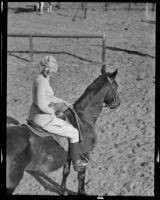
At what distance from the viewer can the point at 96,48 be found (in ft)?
36.8

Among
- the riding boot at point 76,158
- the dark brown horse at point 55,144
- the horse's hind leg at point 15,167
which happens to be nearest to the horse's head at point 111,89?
the dark brown horse at point 55,144

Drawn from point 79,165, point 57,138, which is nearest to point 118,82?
point 79,165

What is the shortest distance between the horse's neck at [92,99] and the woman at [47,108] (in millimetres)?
352

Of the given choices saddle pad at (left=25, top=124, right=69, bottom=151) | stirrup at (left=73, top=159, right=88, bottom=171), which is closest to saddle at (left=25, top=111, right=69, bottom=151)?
saddle pad at (left=25, top=124, right=69, bottom=151)

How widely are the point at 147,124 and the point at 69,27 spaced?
20.6 ft

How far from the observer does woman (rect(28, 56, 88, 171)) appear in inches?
209

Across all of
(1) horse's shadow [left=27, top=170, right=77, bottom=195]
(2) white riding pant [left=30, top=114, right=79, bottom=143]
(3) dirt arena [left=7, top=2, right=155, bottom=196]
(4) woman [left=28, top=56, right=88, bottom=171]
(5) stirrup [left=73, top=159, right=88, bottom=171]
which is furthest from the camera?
(3) dirt arena [left=7, top=2, right=155, bottom=196]

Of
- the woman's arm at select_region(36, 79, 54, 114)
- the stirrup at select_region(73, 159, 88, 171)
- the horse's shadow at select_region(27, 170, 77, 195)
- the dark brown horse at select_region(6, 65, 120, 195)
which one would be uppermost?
the woman's arm at select_region(36, 79, 54, 114)

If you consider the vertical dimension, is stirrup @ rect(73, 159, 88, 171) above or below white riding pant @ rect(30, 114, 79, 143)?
below

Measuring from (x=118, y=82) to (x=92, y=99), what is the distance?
3.43 m

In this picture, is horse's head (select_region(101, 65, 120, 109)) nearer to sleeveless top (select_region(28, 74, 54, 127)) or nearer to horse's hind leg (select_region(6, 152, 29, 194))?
sleeveless top (select_region(28, 74, 54, 127))

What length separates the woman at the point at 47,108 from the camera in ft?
17.4

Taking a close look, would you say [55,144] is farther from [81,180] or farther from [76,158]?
[81,180]

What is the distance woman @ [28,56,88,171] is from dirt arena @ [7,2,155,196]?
91 cm
